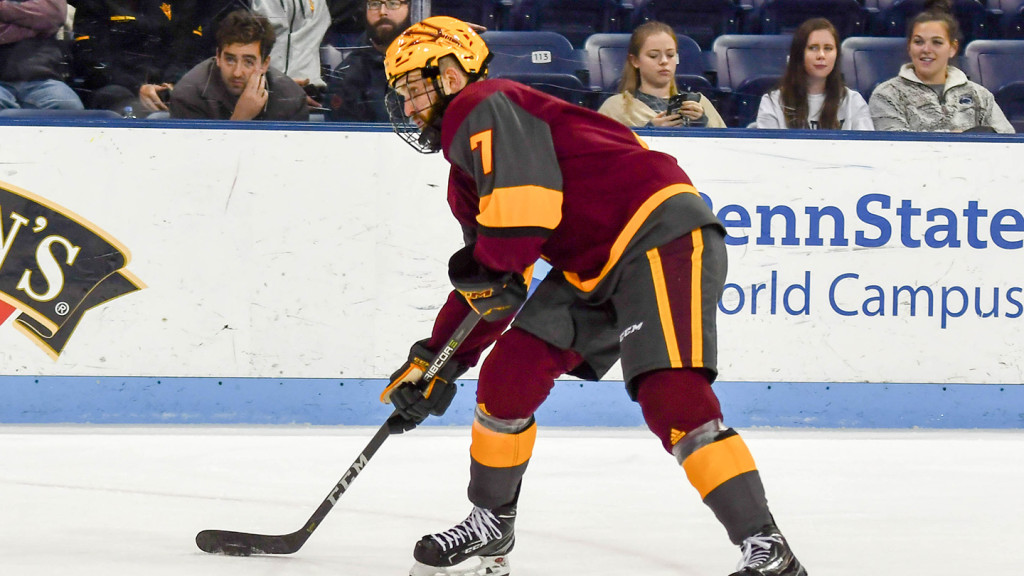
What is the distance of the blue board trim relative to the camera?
372 centimetres

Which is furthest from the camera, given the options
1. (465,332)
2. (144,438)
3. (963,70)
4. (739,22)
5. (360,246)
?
(739,22)

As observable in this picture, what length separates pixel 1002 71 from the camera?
13.5 ft

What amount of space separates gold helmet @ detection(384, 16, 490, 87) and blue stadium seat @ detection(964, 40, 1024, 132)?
2606 millimetres

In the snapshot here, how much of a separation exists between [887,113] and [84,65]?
8.79 feet

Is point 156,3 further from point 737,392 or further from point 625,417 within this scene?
point 737,392

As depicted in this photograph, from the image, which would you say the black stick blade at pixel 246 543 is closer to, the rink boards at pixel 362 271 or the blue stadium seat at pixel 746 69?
the rink boards at pixel 362 271

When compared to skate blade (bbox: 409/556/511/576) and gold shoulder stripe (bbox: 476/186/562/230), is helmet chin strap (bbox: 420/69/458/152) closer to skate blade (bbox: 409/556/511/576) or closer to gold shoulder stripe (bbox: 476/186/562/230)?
gold shoulder stripe (bbox: 476/186/562/230)

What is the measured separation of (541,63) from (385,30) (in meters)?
0.56

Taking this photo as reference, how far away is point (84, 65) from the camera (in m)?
3.85

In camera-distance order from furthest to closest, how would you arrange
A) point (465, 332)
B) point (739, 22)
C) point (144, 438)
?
point (739, 22), point (144, 438), point (465, 332)

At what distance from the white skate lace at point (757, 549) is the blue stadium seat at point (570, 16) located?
2.85 m

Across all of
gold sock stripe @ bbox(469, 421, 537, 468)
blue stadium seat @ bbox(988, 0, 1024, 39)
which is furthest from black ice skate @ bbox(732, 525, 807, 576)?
blue stadium seat @ bbox(988, 0, 1024, 39)

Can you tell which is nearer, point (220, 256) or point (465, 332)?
point (465, 332)

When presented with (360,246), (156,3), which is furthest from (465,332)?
(156,3)
